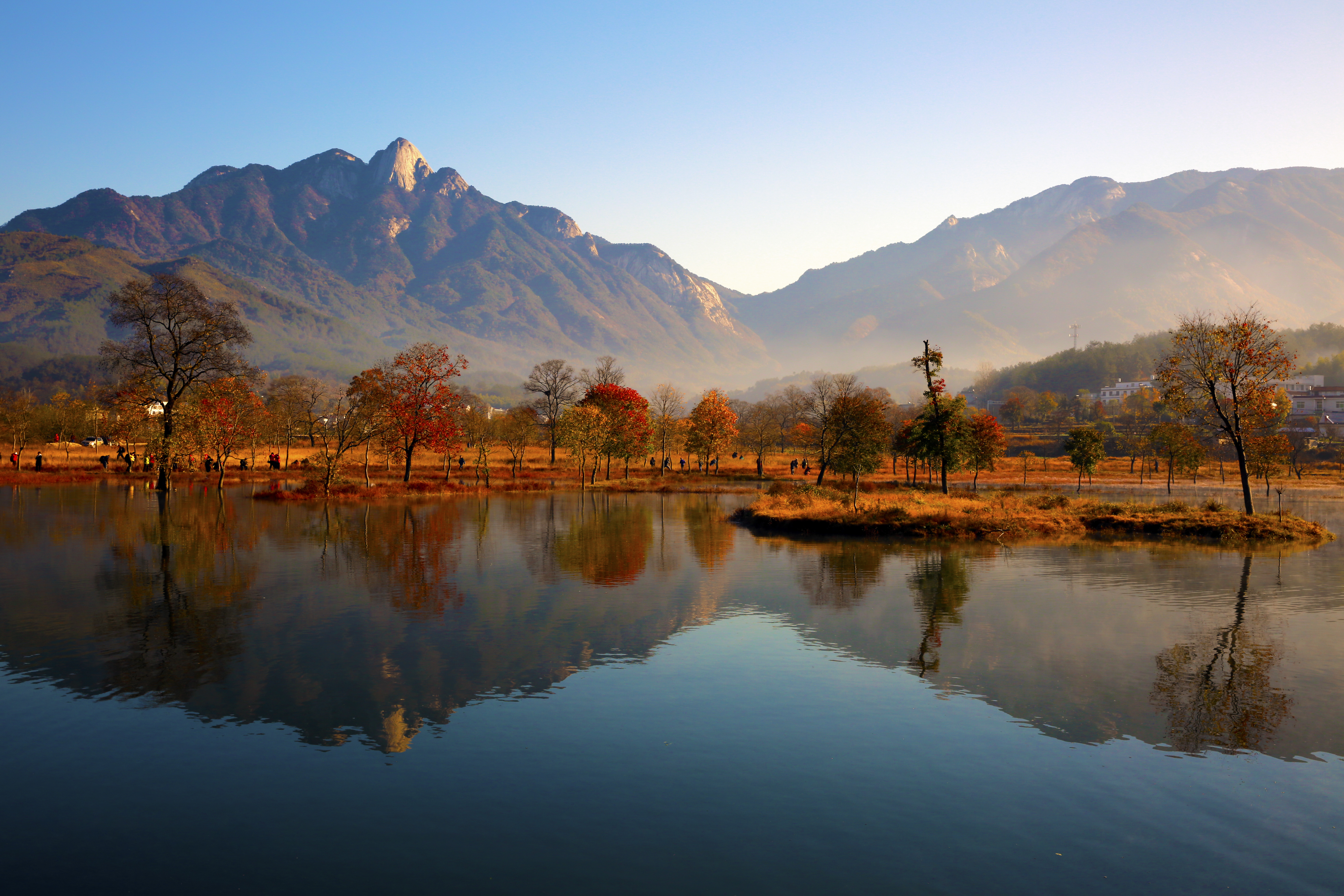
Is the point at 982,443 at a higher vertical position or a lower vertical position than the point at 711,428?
lower

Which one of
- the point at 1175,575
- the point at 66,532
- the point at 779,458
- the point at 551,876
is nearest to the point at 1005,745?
the point at 551,876

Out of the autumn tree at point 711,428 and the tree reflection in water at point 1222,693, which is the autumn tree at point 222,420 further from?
the tree reflection in water at point 1222,693

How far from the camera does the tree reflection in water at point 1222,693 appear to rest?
54.0 feet

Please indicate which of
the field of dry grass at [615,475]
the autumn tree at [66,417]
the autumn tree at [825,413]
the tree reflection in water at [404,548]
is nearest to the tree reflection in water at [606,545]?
the tree reflection in water at [404,548]

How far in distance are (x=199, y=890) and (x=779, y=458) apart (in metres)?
163

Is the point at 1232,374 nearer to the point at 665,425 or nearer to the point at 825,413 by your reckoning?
the point at 825,413

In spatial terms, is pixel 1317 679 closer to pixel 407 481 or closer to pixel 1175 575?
pixel 1175 575

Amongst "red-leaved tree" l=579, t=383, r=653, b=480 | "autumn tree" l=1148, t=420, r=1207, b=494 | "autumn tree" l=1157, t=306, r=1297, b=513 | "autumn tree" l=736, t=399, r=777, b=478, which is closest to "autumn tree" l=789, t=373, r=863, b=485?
Answer: "autumn tree" l=736, t=399, r=777, b=478

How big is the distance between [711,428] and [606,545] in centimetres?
7821

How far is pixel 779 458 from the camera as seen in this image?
171250mm

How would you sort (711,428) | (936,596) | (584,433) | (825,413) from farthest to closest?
(711,428) < (825,413) < (584,433) < (936,596)

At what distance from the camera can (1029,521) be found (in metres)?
51.2

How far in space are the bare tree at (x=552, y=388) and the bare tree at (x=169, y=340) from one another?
2295 inches

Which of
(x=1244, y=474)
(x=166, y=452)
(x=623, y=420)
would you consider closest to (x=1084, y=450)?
(x=1244, y=474)
